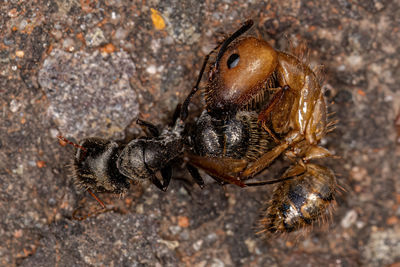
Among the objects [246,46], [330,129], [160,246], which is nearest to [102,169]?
[160,246]

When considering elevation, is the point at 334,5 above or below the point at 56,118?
below

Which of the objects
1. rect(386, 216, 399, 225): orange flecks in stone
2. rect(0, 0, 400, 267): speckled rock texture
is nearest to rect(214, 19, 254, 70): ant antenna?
rect(0, 0, 400, 267): speckled rock texture

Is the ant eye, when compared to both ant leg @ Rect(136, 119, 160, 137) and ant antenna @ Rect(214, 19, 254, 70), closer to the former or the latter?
ant antenna @ Rect(214, 19, 254, 70)

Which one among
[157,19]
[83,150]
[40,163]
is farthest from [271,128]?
[40,163]

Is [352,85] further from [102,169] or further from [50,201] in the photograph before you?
[50,201]

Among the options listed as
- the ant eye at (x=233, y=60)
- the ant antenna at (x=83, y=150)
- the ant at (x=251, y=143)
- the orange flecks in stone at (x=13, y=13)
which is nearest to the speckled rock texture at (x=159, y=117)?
the orange flecks in stone at (x=13, y=13)

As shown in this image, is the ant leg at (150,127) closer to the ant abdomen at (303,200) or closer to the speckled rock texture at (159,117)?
the speckled rock texture at (159,117)
